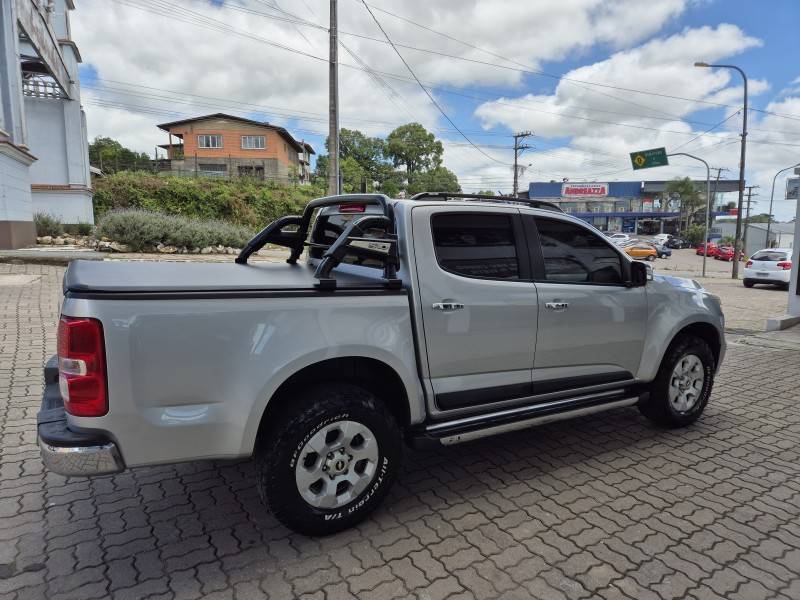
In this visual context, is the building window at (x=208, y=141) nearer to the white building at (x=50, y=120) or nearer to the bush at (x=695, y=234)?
the white building at (x=50, y=120)

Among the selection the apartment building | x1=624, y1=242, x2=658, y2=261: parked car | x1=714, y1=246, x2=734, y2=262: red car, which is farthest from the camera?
the apartment building

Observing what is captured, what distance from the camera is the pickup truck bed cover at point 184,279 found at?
225cm

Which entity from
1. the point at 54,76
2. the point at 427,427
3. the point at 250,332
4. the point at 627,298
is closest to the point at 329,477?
the point at 427,427

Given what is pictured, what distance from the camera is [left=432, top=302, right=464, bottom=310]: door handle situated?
117 inches

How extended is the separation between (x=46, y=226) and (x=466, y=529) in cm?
2016

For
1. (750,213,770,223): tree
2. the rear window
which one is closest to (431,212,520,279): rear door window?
the rear window

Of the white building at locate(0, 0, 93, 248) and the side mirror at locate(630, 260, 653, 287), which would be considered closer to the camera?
the side mirror at locate(630, 260, 653, 287)

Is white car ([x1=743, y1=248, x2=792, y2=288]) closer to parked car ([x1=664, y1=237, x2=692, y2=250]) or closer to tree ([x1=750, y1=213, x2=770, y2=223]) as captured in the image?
parked car ([x1=664, y1=237, x2=692, y2=250])

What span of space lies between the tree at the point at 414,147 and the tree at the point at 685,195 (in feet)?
103

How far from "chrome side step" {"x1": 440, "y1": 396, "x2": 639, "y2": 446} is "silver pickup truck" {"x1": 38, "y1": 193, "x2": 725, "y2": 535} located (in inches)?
0.6

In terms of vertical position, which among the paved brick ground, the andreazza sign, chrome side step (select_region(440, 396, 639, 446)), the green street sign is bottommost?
the paved brick ground

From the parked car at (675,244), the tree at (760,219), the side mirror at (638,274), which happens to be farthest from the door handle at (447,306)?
the tree at (760,219)

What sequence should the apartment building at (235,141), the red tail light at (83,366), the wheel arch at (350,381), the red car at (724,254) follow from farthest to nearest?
1. the apartment building at (235,141)
2. the red car at (724,254)
3. the wheel arch at (350,381)
4. the red tail light at (83,366)

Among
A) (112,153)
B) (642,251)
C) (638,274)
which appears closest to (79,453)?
(638,274)
